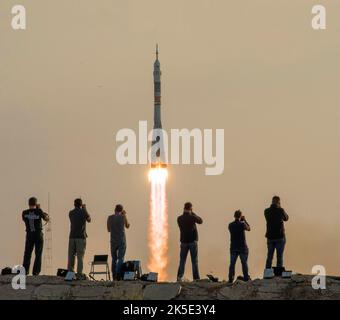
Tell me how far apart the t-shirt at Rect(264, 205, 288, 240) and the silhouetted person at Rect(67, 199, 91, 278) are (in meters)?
6.22

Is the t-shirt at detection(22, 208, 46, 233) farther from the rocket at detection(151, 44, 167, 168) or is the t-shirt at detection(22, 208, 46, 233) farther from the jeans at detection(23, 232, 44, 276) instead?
the rocket at detection(151, 44, 167, 168)

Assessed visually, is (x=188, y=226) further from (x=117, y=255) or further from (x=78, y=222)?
(x=78, y=222)

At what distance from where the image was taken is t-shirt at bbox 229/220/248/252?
201ft

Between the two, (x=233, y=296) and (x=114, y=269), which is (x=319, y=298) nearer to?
(x=233, y=296)

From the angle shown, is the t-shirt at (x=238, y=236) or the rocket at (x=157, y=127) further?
the rocket at (x=157, y=127)

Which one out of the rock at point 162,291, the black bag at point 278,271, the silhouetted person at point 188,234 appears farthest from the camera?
the silhouetted person at point 188,234

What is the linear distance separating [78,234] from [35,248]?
165 centimetres

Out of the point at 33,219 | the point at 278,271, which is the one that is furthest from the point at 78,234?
the point at 278,271

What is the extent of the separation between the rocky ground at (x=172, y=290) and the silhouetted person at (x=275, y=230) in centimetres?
185

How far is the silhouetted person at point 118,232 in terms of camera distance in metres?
62.1

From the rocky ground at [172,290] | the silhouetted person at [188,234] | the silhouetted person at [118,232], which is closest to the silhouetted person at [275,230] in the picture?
the rocky ground at [172,290]

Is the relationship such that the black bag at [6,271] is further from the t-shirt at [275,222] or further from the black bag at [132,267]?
the t-shirt at [275,222]

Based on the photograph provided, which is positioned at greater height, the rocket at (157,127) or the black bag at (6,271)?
the rocket at (157,127)
